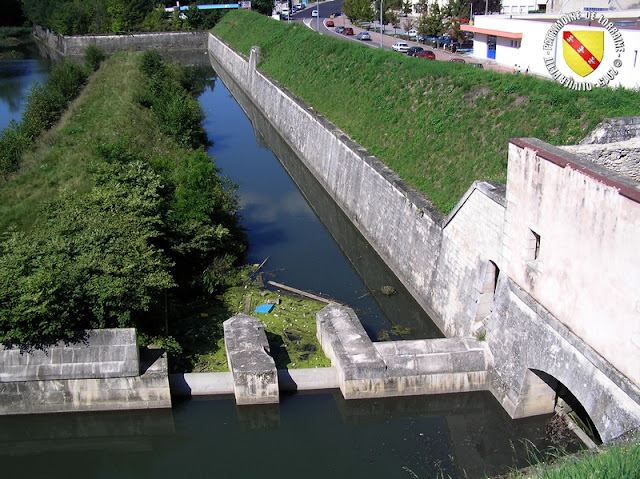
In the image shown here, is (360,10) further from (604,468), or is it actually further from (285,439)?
(604,468)

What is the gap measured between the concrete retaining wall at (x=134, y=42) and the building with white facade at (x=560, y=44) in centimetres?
4069

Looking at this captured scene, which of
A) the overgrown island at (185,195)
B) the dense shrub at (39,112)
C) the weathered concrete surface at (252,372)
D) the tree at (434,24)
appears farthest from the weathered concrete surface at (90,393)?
the tree at (434,24)

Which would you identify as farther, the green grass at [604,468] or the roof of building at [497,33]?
the roof of building at [497,33]

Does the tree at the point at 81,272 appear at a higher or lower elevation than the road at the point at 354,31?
lower

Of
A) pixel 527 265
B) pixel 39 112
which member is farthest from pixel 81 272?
pixel 39 112

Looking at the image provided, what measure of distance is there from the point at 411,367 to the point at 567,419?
3003 millimetres

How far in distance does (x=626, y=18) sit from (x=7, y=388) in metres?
29.0

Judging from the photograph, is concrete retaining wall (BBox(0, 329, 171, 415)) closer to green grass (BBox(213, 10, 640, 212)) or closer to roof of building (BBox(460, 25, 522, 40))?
green grass (BBox(213, 10, 640, 212))

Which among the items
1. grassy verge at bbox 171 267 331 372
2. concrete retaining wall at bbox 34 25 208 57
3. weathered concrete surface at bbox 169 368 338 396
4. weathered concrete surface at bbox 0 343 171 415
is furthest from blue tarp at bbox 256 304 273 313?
concrete retaining wall at bbox 34 25 208 57

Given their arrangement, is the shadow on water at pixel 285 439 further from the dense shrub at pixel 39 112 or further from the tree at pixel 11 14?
the tree at pixel 11 14

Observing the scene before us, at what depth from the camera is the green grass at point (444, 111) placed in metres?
15.8

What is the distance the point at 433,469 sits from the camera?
11.2 metres

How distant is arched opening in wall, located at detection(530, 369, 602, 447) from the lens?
1151 cm

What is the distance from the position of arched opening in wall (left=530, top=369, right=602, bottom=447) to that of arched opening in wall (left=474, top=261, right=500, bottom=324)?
202 cm
